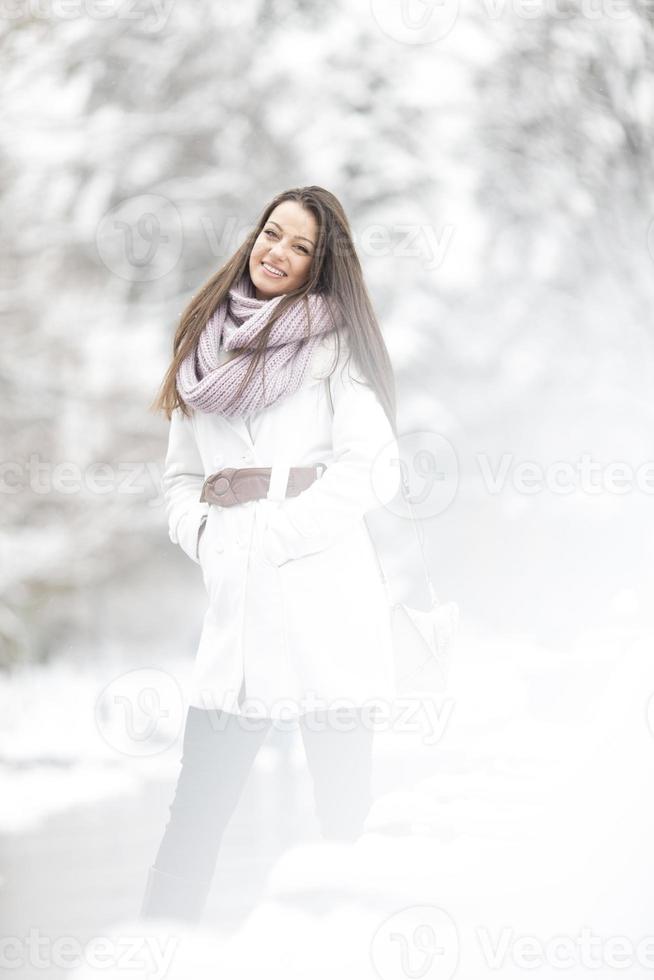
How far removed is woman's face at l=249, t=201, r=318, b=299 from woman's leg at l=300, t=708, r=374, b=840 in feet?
2.41

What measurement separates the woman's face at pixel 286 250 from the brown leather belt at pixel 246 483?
1.05 ft

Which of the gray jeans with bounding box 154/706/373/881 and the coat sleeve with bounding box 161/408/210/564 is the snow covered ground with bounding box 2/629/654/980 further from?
the coat sleeve with bounding box 161/408/210/564

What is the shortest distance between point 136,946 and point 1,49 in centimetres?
179

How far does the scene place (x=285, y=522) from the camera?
5.26ft

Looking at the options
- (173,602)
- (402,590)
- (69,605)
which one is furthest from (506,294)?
(69,605)

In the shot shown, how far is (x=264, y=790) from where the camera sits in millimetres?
1939

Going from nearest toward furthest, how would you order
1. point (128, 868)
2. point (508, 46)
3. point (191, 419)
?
point (191, 419) → point (128, 868) → point (508, 46)

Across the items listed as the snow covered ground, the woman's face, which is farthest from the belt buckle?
the snow covered ground

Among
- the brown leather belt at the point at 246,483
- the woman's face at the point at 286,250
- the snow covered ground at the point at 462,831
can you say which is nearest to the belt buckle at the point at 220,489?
the brown leather belt at the point at 246,483

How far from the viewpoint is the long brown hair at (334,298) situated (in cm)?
171

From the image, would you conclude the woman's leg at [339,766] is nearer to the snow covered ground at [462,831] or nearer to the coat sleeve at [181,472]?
the snow covered ground at [462,831]

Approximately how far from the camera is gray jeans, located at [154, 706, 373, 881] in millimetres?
1671

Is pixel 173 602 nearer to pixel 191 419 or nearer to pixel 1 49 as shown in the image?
pixel 191 419

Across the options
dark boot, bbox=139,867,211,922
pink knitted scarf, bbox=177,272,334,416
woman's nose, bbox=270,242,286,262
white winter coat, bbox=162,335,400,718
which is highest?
woman's nose, bbox=270,242,286,262
